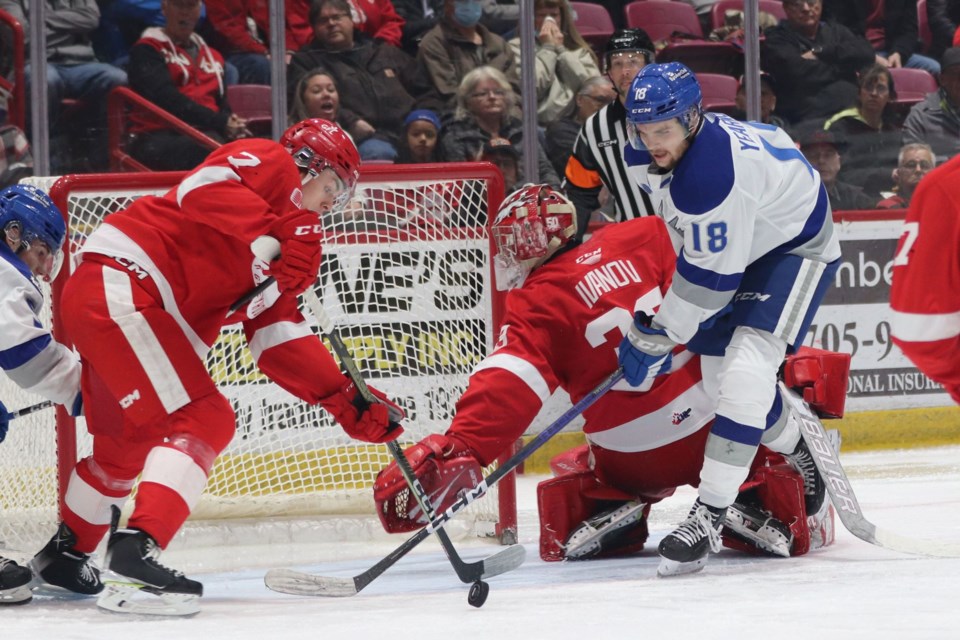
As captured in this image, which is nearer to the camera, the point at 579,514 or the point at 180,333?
the point at 180,333

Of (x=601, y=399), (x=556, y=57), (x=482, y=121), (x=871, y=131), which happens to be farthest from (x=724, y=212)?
(x=871, y=131)

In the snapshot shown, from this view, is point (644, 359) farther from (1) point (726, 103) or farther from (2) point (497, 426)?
(1) point (726, 103)

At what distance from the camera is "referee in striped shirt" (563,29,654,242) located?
365 centimetres

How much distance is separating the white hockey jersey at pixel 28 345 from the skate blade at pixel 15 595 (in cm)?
40

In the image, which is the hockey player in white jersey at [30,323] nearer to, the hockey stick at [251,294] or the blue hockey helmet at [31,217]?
the blue hockey helmet at [31,217]

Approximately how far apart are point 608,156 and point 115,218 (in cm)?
147

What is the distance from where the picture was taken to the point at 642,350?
9.18ft

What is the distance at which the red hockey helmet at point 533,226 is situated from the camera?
308 cm

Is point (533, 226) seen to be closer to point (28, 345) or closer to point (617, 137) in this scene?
point (617, 137)

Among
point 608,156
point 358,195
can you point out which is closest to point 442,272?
point 358,195

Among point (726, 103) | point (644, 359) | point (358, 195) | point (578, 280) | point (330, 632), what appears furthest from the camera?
point (726, 103)

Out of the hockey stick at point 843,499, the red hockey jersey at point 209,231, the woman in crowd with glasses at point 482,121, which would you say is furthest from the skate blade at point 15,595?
the woman in crowd with glasses at point 482,121

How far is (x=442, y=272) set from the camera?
146 inches

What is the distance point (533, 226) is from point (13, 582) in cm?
132
